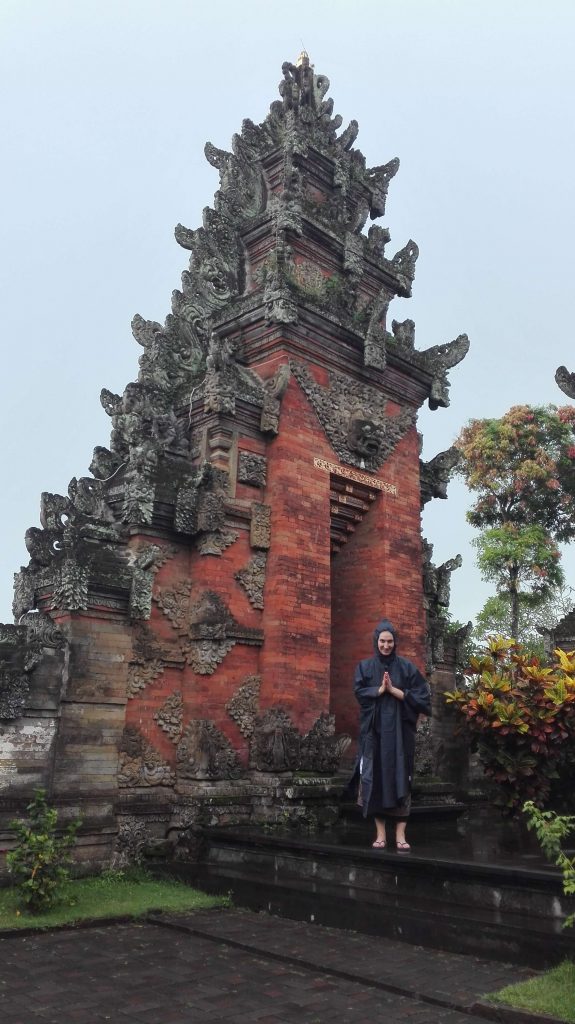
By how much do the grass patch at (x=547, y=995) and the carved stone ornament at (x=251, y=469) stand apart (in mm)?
6797

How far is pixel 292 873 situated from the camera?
793 centimetres

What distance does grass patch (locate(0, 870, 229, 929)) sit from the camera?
6.95 meters

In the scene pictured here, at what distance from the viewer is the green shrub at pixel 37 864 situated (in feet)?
23.0

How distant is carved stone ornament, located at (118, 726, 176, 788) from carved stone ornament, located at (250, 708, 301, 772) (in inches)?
42.0

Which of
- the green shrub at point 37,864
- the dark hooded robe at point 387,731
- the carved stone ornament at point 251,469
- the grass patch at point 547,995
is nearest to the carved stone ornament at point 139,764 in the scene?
the green shrub at point 37,864

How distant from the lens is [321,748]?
10.3 metres

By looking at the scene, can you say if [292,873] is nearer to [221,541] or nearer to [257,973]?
[257,973]

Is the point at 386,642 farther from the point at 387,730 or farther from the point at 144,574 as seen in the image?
Answer: the point at 144,574

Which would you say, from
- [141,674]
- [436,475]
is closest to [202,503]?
[141,674]

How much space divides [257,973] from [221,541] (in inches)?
213

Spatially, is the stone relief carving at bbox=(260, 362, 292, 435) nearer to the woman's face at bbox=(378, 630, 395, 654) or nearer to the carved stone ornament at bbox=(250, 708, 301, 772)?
the carved stone ornament at bbox=(250, 708, 301, 772)

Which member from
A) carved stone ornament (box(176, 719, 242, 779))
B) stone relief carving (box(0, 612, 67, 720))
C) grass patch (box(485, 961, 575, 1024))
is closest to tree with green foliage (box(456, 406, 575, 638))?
Answer: carved stone ornament (box(176, 719, 242, 779))

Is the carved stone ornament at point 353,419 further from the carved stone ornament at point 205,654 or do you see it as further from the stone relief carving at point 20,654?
the stone relief carving at point 20,654

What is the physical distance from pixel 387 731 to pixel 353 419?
5.55 meters
